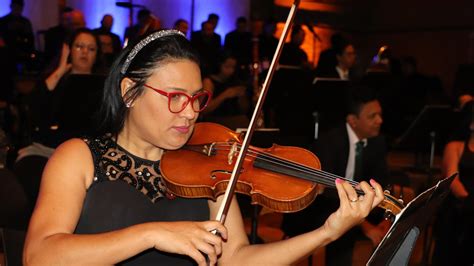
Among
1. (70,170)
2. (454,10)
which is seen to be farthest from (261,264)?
(454,10)

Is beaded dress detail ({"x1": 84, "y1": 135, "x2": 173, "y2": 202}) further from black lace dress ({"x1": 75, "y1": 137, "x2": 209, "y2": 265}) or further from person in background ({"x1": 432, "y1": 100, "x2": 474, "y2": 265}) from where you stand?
person in background ({"x1": 432, "y1": 100, "x2": 474, "y2": 265})

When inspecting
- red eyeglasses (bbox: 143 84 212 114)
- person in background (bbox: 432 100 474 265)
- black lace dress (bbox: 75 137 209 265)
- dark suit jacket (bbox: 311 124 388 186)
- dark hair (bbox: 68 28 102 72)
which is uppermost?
dark hair (bbox: 68 28 102 72)

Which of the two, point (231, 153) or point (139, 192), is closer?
point (139, 192)

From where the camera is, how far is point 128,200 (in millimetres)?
1794

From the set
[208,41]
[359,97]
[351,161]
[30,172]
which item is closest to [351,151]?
[351,161]

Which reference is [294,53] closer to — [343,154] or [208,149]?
[343,154]

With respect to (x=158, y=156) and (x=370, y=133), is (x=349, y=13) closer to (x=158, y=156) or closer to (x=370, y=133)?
(x=370, y=133)

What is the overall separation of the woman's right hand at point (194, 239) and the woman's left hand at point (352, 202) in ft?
1.08

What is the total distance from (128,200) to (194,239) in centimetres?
49

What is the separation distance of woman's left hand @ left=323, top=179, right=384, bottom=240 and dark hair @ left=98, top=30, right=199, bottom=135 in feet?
1.86

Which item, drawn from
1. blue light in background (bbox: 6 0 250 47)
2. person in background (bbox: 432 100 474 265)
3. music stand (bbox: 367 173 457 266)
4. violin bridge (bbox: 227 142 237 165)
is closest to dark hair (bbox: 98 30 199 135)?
violin bridge (bbox: 227 142 237 165)

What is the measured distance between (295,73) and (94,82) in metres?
2.52

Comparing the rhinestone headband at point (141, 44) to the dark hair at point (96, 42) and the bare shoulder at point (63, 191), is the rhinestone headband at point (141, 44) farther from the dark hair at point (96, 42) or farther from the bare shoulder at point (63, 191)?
the dark hair at point (96, 42)

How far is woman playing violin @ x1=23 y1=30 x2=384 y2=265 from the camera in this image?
147 centimetres
